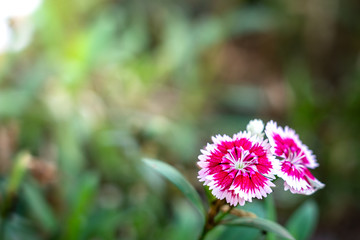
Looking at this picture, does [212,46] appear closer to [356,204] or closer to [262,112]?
[262,112]

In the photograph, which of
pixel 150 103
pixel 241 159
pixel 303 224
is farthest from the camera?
pixel 150 103

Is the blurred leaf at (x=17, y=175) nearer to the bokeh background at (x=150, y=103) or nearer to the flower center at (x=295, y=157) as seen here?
the bokeh background at (x=150, y=103)

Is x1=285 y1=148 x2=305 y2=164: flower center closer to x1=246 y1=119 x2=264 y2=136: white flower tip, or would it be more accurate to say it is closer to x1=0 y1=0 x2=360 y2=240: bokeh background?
x1=246 y1=119 x2=264 y2=136: white flower tip

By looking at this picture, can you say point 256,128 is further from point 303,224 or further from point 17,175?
point 17,175

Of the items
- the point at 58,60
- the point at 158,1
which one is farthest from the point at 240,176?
the point at 158,1

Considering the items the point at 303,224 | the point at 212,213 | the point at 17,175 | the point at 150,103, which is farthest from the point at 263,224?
the point at 150,103

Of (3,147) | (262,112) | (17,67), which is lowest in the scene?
(3,147)

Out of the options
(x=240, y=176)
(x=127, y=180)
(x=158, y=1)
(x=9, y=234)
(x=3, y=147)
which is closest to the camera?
(x=240, y=176)

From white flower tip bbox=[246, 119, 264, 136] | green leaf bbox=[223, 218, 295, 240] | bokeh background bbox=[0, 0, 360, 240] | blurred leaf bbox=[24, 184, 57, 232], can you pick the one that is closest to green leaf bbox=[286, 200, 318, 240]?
bokeh background bbox=[0, 0, 360, 240]

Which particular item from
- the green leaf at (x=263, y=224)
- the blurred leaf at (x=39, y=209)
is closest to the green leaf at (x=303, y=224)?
the green leaf at (x=263, y=224)
